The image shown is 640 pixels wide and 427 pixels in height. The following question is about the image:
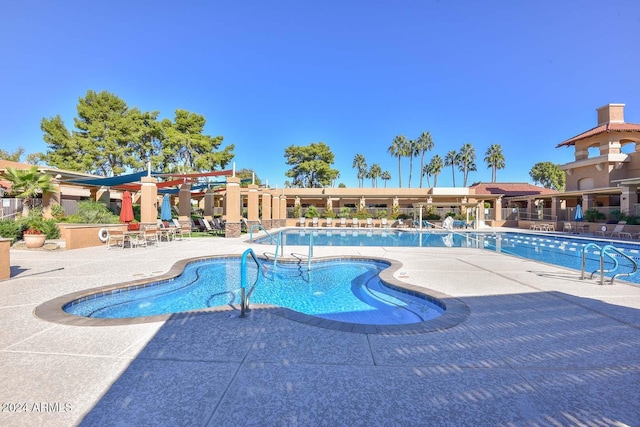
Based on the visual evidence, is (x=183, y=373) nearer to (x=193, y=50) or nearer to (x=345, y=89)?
(x=193, y=50)

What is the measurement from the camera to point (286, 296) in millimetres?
6668

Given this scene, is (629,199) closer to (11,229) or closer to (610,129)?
(610,129)

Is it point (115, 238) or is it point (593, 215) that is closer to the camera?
point (115, 238)

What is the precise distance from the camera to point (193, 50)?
20.4m

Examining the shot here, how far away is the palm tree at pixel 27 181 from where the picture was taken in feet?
41.3

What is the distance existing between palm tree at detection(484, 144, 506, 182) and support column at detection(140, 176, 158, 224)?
1972 inches

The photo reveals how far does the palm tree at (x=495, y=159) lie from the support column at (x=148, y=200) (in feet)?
164

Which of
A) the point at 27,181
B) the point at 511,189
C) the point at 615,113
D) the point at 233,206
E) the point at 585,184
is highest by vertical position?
the point at 615,113

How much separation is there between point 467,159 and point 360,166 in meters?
19.5

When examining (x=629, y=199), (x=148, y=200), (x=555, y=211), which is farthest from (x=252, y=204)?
(x=555, y=211)

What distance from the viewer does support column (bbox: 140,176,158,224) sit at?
48.5 feet

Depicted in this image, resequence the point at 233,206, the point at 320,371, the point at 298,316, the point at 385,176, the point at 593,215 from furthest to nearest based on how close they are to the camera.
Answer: the point at 385,176
the point at 593,215
the point at 233,206
the point at 298,316
the point at 320,371

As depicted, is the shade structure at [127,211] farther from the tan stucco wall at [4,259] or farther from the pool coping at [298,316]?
the pool coping at [298,316]

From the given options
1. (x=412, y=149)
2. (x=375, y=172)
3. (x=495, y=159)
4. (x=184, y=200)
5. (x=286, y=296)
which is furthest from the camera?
(x=375, y=172)
